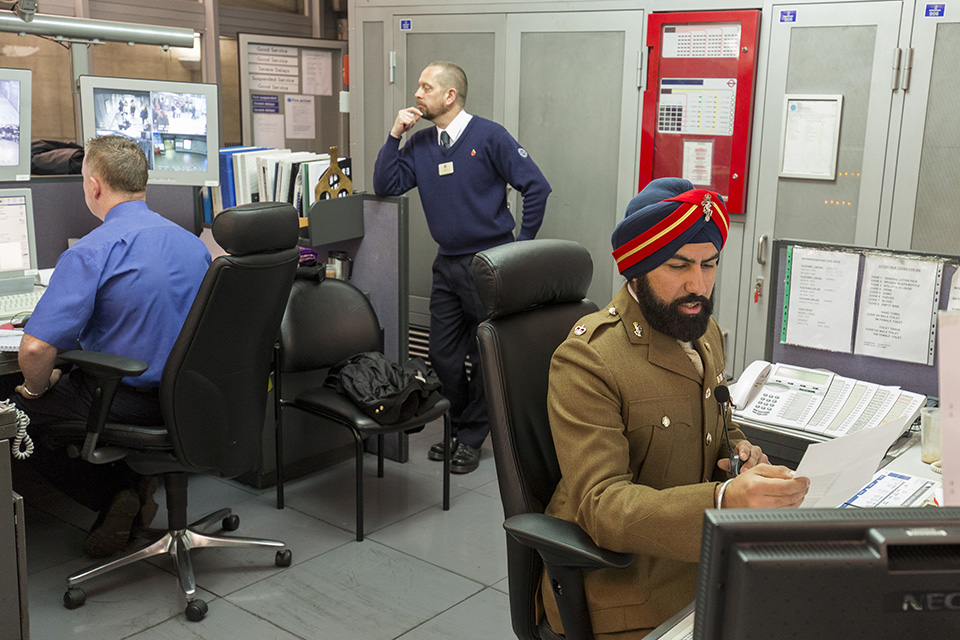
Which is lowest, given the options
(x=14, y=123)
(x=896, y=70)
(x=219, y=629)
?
(x=219, y=629)

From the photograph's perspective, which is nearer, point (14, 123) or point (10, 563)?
point (10, 563)


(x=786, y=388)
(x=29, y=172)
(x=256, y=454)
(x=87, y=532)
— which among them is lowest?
(x=87, y=532)

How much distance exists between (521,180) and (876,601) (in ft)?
10.0

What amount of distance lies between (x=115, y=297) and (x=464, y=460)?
1577 mm

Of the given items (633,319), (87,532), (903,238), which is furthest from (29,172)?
(903,238)

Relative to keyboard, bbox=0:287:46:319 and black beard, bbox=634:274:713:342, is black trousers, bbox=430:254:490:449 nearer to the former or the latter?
keyboard, bbox=0:287:46:319

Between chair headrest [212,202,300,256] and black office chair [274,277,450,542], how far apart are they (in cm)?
72

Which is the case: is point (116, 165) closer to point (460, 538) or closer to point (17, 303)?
point (17, 303)

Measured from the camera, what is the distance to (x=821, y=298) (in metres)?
2.25

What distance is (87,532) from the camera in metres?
2.97

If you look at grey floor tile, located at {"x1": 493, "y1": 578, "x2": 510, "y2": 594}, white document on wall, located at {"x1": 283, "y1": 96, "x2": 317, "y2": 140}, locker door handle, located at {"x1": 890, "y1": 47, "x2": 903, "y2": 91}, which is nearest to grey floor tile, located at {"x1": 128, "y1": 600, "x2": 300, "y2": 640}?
grey floor tile, located at {"x1": 493, "y1": 578, "x2": 510, "y2": 594}

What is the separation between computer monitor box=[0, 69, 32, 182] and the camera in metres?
3.01

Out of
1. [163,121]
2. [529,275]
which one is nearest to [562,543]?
[529,275]

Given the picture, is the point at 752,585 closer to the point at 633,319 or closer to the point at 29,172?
the point at 633,319
